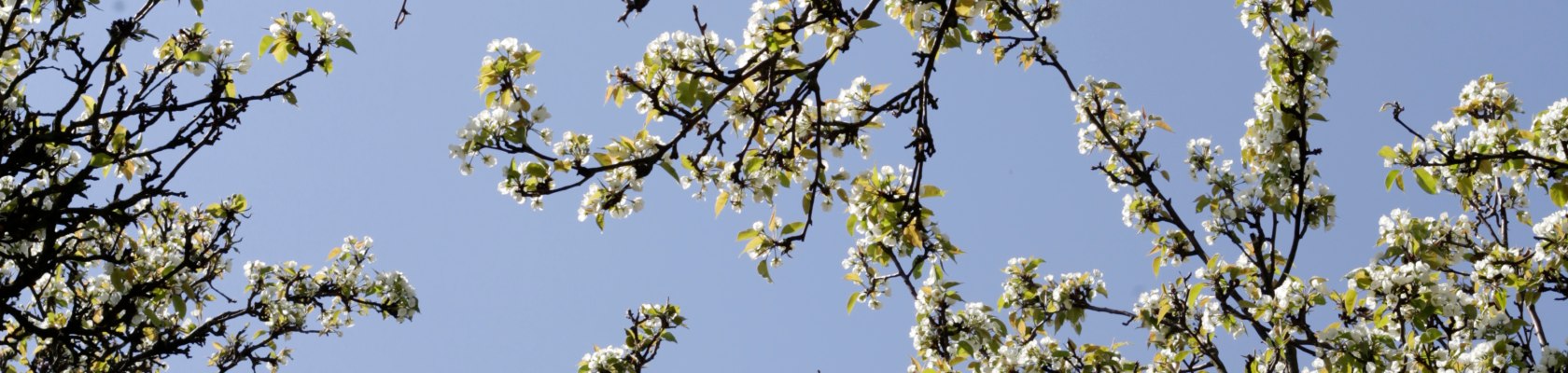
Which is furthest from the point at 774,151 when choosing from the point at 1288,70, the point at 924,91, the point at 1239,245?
the point at 1239,245

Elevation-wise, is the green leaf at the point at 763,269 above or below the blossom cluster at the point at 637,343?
below

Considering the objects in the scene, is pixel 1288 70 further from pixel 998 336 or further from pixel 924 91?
pixel 998 336

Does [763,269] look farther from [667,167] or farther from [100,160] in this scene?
[100,160]

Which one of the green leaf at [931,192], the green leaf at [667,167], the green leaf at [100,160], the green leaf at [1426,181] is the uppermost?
the green leaf at [100,160]

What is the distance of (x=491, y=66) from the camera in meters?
4.26

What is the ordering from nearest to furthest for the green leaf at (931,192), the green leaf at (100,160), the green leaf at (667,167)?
the green leaf at (667,167) < the green leaf at (931,192) < the green leaf at (100,160)

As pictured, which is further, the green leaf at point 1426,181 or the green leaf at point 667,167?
the green leaf at point 1426,181

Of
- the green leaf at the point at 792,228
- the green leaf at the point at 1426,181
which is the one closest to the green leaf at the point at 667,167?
the green leaf at the point at 792,228

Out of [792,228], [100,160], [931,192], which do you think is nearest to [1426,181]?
[931,192]

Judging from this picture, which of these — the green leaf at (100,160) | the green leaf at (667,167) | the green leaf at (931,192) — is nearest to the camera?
the green leaf at (667,167)

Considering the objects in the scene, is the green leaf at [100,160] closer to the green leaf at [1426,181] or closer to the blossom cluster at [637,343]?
the blossom cluster at [637,343]

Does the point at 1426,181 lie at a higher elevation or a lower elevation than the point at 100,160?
lower

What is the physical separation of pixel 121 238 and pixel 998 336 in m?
4.73

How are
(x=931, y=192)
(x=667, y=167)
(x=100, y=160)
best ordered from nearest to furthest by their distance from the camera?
(x=667, y=167) < (x=931, y=192) < (x=100, y=160)
